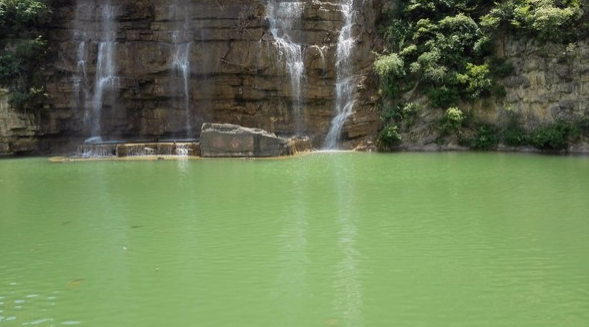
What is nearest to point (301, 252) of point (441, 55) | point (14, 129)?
point (441, 55)

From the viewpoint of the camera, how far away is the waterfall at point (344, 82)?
1192 inches

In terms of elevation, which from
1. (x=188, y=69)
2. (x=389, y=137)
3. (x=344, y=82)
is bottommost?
(x=389, y=137)

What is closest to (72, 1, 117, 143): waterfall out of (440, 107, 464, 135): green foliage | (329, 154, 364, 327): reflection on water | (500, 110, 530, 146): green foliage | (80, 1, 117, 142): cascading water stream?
(80, 1, 117, 142): cascading water stream

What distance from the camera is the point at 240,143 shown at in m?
26.8

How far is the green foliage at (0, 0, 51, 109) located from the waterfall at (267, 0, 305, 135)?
12.4 metres

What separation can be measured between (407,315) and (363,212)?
5.81 metres

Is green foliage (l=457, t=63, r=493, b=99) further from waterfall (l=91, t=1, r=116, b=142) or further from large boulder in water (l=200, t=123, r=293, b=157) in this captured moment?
waterfall (l=91, t=1, r=116, b=142)

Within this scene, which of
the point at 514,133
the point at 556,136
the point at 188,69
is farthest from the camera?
the point at 188,69

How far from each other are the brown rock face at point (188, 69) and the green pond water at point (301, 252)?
48.6ft

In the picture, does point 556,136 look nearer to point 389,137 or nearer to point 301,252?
point 389,137

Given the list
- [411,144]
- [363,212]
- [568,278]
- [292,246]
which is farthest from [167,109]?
[568,278]

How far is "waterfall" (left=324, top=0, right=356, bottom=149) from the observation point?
1192 inches

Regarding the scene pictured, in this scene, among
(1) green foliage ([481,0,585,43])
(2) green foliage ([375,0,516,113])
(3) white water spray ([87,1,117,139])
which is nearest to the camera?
(1) green foliage ([481,0,585,43])

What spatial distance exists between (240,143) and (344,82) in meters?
7.40
